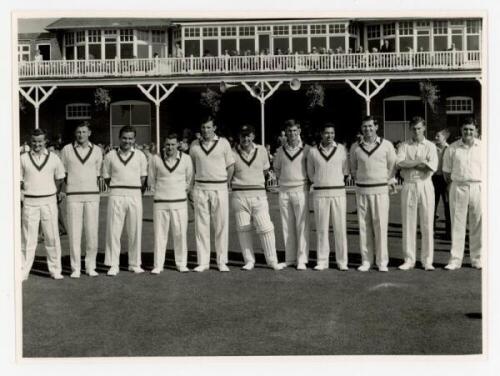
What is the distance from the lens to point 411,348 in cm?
600

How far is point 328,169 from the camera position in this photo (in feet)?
30.0

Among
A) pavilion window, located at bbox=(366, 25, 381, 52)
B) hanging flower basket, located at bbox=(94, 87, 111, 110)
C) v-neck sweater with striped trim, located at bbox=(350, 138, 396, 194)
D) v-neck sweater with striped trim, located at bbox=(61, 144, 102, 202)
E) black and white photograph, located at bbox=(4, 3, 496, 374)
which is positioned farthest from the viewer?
pavilion window, located at bbox=(366, 25, 381, 52)

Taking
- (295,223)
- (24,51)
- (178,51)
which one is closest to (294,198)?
(295,223)

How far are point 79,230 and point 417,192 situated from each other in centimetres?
429

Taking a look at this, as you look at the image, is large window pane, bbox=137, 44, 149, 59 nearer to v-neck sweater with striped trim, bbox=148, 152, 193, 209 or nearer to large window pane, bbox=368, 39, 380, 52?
large window pane, bbox=368, 39, 380, 52

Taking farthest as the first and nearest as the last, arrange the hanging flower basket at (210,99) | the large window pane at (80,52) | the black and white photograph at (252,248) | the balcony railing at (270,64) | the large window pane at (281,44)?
1. the large window pane at (80,52)
2. the large window pane at (281,44)
3. the hanging flower basket at (210,99)
4. the balcony railing at (270,64)
5. the black and white photograph at (252,248)

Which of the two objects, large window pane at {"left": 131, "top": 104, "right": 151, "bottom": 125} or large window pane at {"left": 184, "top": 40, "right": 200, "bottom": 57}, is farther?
large window pane at {"left": 131, "top": 104, "right": 151, "bottom": 125}

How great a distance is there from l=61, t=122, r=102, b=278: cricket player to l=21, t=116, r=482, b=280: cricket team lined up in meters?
0.01

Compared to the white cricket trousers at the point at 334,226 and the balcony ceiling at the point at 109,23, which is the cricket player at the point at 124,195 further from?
the balcony ceiling at the point at 109,23

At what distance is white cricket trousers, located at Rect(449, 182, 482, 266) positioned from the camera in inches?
357

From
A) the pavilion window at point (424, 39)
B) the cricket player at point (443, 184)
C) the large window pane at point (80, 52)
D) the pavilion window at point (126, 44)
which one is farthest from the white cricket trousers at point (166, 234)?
the large window pane at point (80, 52)

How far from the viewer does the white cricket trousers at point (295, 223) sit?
9227 millimetres

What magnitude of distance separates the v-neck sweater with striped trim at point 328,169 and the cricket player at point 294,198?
0.42 ft

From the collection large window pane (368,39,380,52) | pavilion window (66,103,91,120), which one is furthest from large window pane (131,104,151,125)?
large window pane (368,39,380,52)
